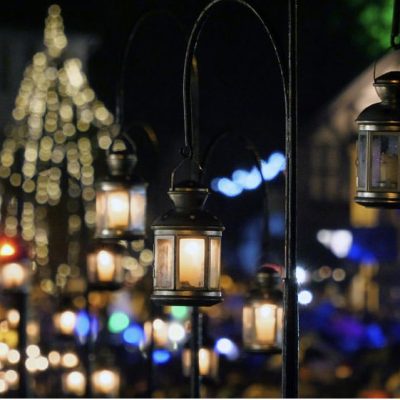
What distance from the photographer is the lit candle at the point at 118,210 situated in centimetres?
2292

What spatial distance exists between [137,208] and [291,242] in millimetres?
8154

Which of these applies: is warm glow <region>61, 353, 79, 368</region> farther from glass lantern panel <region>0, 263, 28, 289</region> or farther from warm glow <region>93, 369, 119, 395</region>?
glass lantern panel <region>0, 263, 28, 289</region>

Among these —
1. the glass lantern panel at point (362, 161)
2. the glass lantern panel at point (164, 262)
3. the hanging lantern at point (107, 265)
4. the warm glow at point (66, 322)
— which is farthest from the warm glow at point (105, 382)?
the glass lantern panel at point (362, 161)

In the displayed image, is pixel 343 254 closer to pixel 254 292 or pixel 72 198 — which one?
pixel 72 198

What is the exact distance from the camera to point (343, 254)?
68312 millimetres

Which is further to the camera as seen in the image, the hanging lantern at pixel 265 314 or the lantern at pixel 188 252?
the hanging lantern at pixel 265 314

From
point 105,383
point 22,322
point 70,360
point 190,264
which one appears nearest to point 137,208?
point 190,264

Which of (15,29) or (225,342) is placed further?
(15,29)

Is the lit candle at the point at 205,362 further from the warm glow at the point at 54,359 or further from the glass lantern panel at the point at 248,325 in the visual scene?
the warm glow at the point at 54,359

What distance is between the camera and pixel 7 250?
95.5ft

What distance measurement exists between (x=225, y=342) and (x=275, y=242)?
40588 mm

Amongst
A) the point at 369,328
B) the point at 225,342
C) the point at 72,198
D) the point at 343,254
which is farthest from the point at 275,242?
the point at 225,342

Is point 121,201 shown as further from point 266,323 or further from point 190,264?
point 190,264

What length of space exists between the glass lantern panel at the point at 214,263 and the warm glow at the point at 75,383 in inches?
976
